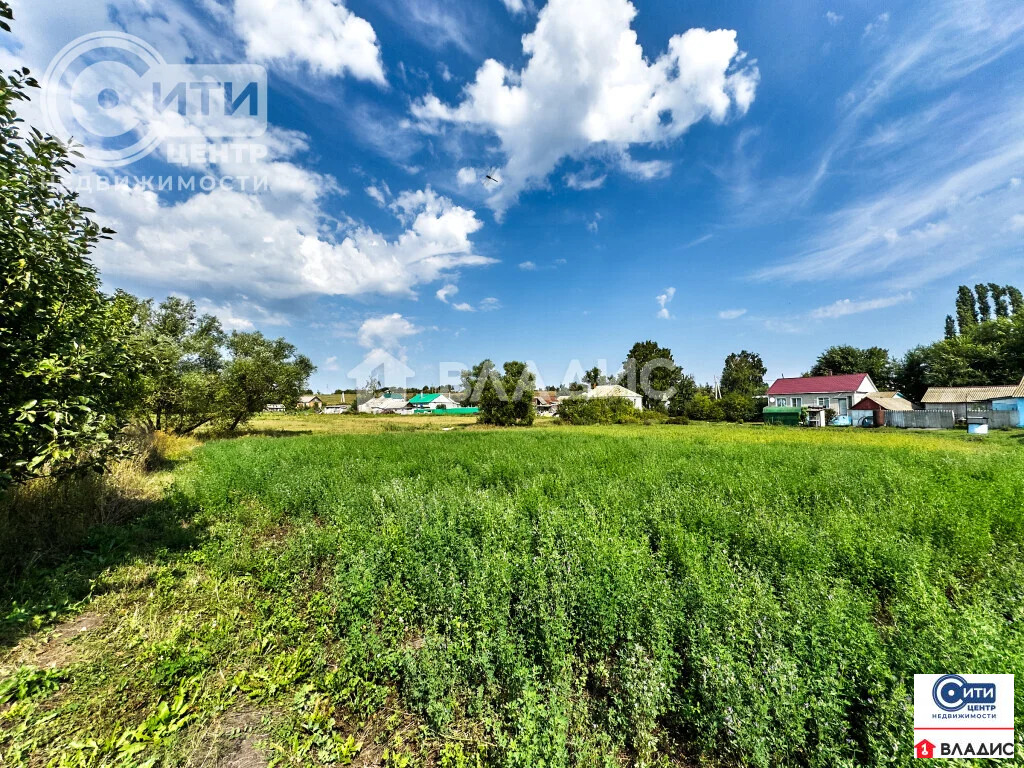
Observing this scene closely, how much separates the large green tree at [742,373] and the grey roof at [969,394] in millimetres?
19372

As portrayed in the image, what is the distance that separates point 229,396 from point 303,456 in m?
18.2

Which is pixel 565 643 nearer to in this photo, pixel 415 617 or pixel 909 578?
pixel 415 617

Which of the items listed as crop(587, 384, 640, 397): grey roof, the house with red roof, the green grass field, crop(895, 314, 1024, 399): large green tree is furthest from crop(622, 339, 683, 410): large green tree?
the green grass field

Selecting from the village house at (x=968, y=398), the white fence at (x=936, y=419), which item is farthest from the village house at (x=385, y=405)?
the village house at (x=968, y=398)

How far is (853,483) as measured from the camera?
860cm

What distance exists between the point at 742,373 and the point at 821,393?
2112cm

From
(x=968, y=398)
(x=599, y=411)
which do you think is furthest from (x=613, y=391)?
(x=968, y=398)

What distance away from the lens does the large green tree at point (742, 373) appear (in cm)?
6262

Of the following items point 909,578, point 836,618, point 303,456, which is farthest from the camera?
point 303,456

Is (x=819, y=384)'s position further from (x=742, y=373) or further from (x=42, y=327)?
(x=42, y=327)


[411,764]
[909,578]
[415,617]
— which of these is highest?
[909,578]

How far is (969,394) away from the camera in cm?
3416

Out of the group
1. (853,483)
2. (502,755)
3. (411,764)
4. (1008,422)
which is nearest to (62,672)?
(411,764)

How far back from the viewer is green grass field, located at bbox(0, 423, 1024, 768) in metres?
2.67
